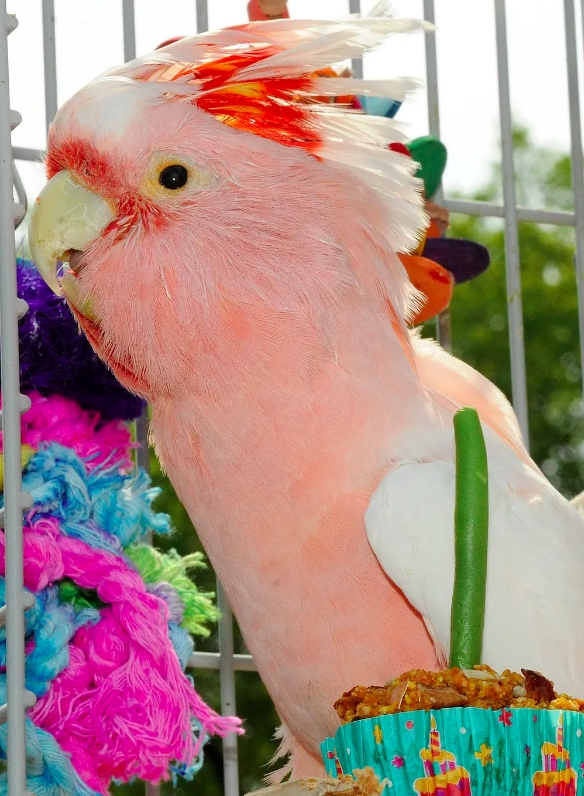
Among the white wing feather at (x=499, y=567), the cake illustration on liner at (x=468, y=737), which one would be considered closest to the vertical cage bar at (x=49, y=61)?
the white wing feather at (x=499, y=567)

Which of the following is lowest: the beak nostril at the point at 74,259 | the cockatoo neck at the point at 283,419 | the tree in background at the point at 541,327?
the tree in background at the point at 541,327

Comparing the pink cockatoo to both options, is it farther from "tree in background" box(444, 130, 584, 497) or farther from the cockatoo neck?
"tree in background" box(444, 130, 584, 497)

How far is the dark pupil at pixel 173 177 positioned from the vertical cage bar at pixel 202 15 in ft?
2.19

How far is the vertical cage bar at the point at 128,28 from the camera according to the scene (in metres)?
1.95

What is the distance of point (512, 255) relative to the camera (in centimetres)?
207

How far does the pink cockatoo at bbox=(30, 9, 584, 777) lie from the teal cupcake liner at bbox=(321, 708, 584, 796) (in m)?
0.38

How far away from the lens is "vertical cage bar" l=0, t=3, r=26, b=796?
1.20 metres

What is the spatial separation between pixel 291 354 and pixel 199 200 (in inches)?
9.6

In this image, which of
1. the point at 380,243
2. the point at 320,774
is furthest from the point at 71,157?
the point at 320,774

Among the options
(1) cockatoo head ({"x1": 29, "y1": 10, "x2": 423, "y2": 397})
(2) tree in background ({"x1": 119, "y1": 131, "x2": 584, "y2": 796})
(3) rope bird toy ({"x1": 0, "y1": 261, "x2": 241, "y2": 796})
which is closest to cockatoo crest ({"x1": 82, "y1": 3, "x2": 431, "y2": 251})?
(1) cockatoo head ({"x1": 29, "y1": 10, "x2": 423, "y2": 397})

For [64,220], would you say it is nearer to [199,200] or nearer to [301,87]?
[199,200]

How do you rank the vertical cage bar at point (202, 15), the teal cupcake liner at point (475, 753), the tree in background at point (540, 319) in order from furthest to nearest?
the tree in background at point (540, 319) < the vertical cage bar at point (202, 15) < the teal cupcake liner at point (475, 753)

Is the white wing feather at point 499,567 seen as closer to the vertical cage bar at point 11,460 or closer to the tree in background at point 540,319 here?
the vertical cage bar at point 11,460

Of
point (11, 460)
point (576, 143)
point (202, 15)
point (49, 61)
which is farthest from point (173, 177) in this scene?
point (576, 143)
